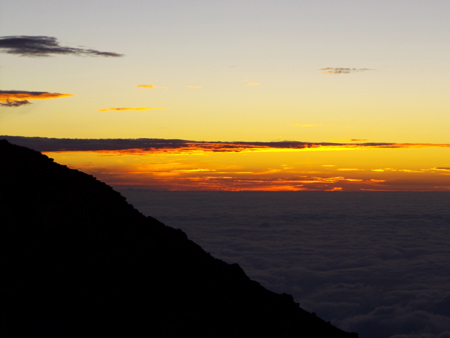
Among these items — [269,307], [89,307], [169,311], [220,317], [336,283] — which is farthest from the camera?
[336,283]

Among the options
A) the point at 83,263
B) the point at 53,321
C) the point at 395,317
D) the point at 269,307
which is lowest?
the point at 395,317

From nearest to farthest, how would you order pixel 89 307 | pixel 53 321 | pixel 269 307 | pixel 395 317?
pixel 53 321
pixel 89 307
pixel 269 307
pixel 395 317

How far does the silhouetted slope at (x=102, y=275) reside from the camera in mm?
16406

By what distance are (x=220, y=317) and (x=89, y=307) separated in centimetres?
654

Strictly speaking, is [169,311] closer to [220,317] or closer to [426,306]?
[220,317]

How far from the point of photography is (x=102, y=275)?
18781 mm

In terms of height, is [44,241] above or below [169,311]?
above

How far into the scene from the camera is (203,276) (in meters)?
23.7

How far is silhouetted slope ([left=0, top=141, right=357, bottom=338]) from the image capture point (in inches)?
646

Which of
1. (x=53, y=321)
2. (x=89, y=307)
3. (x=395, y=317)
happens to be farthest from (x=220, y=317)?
(x=395, y=317)

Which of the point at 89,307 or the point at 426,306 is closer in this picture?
the point at 89,307

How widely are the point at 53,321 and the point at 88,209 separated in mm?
7803

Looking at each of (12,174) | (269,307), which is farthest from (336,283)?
(12,174)

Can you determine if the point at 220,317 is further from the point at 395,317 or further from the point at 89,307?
the point at 395,317
